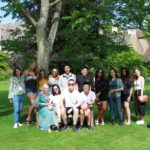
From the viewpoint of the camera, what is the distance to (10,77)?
10.1m

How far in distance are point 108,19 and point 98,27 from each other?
19.5ft

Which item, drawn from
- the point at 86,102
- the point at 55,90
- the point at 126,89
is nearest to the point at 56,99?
the point at 55,90

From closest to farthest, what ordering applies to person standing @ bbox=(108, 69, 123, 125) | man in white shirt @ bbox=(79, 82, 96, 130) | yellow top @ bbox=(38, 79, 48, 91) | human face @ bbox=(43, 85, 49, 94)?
1. man in white shirt @ bbox=(79, 82, 96, 130)
2. human face @ bbox=(43, 85, 49, 94)
3. person standing @ bbox=(108, 69, 123, 125)
4. yellow top @ bbox=(38, 79, 48, 91)

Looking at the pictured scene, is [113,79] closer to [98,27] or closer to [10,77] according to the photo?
[10,77]

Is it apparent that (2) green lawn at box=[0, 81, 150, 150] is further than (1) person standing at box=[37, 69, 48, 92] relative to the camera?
No

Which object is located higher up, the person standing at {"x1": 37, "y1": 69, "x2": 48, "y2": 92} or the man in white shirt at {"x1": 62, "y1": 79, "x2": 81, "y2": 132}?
the person standing at {"x1": 37, "y1": 69, "x2": 48, "y2": 92}

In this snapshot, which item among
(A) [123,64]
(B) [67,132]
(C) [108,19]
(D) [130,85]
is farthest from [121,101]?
(A) [123,64]

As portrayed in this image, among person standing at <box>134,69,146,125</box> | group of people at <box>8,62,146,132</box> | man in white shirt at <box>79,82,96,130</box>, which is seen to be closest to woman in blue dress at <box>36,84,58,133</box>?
group of people at <box>8,62,146,132</box>

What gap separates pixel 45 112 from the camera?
968 centimetres

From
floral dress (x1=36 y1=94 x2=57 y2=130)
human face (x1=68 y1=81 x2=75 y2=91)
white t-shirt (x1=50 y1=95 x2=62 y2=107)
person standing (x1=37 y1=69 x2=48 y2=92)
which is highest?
person standing (x1=37 y1=69 x2=48 y2=92)

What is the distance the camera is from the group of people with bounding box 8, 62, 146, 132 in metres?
9.52

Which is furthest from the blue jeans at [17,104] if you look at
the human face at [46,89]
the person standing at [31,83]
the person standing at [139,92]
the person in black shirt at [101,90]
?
the person standing at [139,92]

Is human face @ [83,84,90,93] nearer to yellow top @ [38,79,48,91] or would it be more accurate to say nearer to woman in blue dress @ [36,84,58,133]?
woman in blue dress @ [36,84,58,133]

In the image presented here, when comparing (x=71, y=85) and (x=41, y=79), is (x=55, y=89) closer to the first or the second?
(x=71, y=85)
